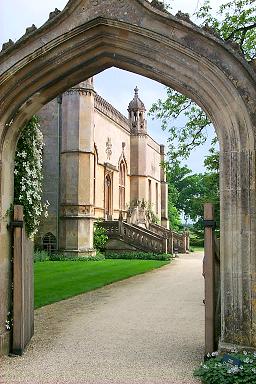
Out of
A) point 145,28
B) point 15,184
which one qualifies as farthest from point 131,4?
point 15,184

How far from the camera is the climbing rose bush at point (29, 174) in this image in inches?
274

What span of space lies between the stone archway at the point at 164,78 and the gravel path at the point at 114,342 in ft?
2.84

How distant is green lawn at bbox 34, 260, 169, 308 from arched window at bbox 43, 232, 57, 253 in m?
4.82

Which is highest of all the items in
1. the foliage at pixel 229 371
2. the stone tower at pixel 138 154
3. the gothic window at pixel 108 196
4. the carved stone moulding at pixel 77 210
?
the stone tower at pixel 138 154

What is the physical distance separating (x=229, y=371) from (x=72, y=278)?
1115cm

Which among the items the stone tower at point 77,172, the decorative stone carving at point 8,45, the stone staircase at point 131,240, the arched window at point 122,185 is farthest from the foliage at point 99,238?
the decorative stone carving at point 8,45

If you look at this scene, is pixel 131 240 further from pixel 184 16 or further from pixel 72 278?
pixel 184 16

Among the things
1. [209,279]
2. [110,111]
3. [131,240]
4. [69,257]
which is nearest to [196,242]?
[110,111]

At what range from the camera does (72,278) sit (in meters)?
15.7

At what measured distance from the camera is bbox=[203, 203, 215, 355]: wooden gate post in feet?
19.7

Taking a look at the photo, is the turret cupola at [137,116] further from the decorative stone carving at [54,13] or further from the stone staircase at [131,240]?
the decorative stone carving at [54,13]

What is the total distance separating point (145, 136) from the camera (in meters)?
36.1

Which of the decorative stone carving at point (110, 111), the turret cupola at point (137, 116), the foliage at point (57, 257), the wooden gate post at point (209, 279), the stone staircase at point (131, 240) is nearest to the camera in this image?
the wooden gate post at point (209, 279)

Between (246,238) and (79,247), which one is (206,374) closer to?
(246,238)
